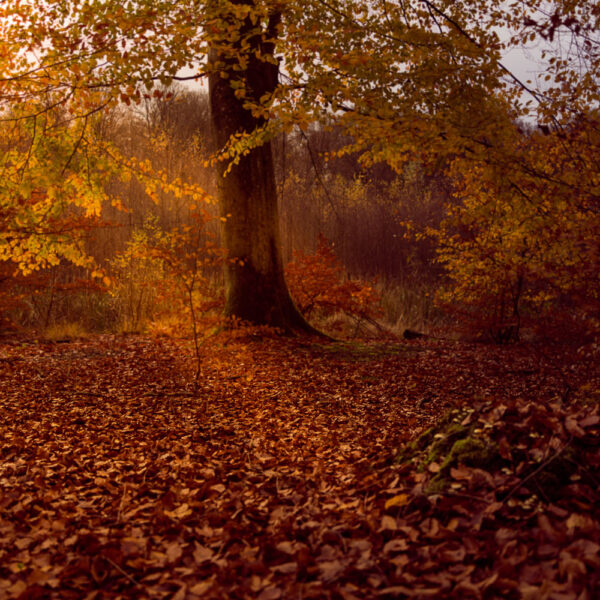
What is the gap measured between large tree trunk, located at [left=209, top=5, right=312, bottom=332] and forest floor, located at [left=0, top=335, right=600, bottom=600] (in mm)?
1939

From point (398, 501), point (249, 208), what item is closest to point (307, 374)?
point (249, 208)

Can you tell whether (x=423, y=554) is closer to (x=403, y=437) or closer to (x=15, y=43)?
(x=403, y=437)

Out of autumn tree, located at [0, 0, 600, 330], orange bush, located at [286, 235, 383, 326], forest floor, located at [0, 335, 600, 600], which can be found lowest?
forest floor, located at [0, 335, 600, 600]

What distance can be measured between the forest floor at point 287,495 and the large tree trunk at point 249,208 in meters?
1.94

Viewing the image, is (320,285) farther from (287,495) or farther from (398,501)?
(398,501)

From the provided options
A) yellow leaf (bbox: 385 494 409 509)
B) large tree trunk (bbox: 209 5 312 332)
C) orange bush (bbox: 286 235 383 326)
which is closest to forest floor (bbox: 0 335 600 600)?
yellow leaf (bbox: 385 494 409 509)

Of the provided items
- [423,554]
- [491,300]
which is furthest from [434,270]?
[423,554]

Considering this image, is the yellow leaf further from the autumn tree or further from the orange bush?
the orange bush

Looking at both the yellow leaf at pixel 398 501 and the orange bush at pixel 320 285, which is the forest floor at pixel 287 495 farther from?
the orange bush at pixel 320 285

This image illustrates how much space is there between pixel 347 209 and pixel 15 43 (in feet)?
41.3

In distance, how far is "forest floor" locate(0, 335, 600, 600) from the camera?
6.98 feet

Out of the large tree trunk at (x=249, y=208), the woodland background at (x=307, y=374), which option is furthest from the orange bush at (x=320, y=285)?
the large tree trunk at (x=249, y=208)

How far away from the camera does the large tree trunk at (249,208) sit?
7406mm

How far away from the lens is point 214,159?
714 cm
